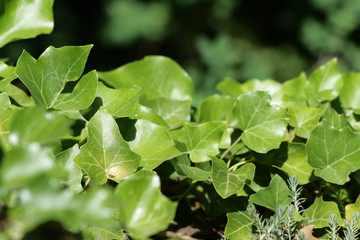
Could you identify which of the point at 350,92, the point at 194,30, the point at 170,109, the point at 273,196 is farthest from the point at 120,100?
the point at 194,30

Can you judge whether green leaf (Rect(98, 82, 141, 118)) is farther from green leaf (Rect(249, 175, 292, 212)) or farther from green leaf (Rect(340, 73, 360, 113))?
green leaf (Rect(340, 73, 360, 113))

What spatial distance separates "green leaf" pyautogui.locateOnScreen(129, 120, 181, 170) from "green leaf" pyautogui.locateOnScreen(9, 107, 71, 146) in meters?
0.27

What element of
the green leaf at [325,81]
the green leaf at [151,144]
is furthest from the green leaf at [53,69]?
the green leaf at [325,81]

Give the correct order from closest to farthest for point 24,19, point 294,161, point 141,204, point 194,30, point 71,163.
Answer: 1. point 141,204
2. point 71,163
3. point 294,161
4. point 24,19
5. point 194,30

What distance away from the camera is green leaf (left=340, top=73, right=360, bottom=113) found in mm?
1003

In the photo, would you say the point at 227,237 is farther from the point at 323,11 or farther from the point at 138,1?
the point at 138,1

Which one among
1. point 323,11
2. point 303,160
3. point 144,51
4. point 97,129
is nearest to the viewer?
point 97,129

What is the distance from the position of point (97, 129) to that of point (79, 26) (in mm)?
4022

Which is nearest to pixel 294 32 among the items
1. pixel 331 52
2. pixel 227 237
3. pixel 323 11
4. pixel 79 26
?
pixel 323 11

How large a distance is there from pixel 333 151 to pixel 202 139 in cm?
20

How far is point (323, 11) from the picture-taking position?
13.3ft

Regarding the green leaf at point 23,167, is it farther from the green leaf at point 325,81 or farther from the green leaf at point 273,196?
the green leaf at point 325,81

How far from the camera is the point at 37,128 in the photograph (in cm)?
46

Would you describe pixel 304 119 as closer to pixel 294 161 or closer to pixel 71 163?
pixel 294 161
